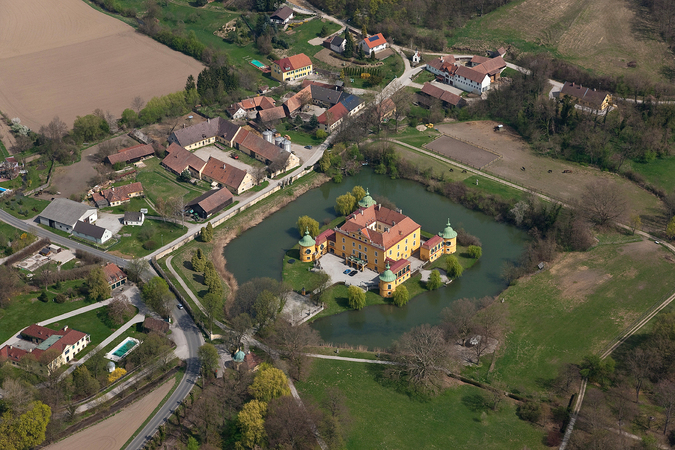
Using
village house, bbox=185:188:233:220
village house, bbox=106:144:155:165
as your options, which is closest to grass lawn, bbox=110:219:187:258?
village house, bbox=185:188:233:220

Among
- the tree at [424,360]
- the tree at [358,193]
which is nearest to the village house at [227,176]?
the tree at [358,193]

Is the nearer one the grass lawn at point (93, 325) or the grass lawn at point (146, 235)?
the grass lawn at point (93, 325)

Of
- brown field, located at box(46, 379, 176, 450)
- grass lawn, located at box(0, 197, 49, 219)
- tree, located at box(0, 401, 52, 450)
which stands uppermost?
tree, located at box(0, 401, 52, 450)

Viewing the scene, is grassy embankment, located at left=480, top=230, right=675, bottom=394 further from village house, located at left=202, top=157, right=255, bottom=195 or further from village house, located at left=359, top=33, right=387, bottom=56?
village house, located at left=359, top=33, right=387, bottom=56

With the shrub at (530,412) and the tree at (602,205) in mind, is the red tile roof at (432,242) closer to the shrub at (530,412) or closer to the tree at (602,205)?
the tree at (602,205)

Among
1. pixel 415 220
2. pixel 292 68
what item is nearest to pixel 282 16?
pixel 292 68

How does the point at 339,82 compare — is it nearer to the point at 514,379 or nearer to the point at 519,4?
the point at 519,4
